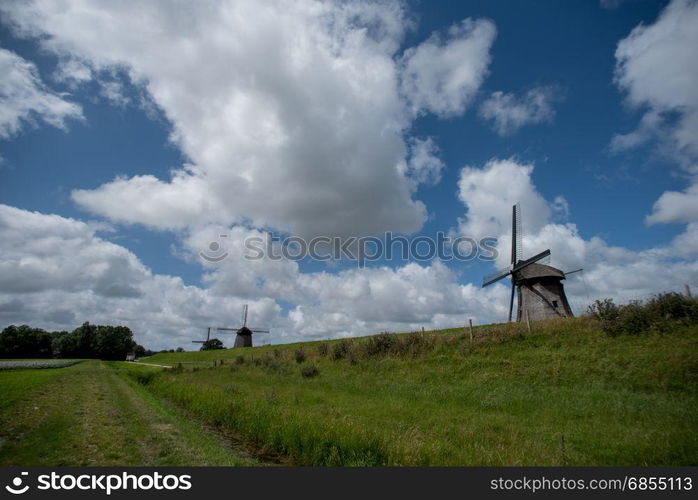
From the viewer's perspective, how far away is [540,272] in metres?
39.9

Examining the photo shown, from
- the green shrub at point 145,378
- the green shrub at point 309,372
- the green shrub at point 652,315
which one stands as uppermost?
the green shrub at point 652,315

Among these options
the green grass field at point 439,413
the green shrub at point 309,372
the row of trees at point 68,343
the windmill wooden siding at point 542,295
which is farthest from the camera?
the row of trees at point 68,343

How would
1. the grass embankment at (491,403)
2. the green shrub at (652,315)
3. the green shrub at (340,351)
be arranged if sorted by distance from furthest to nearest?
the green shrub at (340,351) → the green shrub at (652,315) → the grass embankment at (491,403)

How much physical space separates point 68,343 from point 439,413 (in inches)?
6010

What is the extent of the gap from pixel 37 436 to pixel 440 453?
12.7 m

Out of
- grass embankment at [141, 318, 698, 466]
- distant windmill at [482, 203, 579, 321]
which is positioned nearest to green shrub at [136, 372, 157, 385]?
grass embankment at [141, 318, 698, 466]

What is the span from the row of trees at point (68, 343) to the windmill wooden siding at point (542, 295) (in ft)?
467

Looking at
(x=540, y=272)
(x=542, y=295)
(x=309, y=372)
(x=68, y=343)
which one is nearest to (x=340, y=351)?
(x=309, y=372)

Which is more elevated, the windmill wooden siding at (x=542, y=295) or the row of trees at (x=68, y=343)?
the windmill wooden siding at (x=542, y=295)

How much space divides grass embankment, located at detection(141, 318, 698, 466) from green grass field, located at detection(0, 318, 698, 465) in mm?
65

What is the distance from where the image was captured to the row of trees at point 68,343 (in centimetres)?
11106

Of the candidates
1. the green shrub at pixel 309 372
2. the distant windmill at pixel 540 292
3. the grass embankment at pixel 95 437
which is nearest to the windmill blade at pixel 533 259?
the distant windmill at pixel 540 292

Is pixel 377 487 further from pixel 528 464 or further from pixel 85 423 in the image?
pixel 85 423

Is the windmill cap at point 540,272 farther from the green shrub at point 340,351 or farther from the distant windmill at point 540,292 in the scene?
the green shrub at point 340,351
